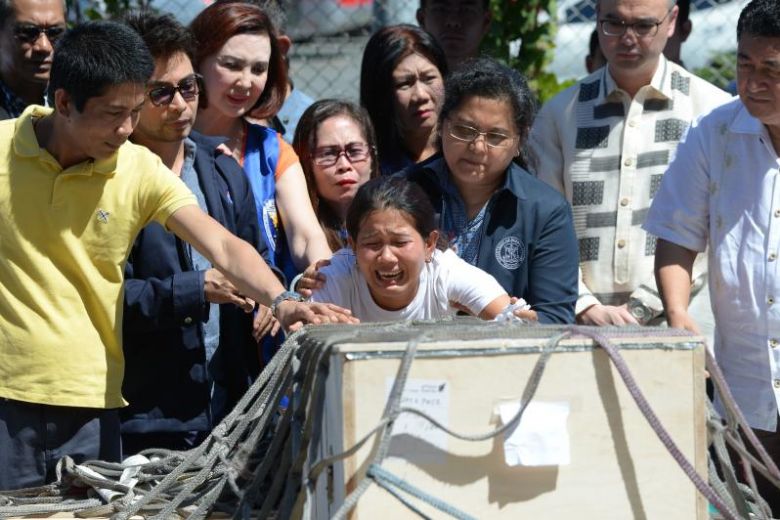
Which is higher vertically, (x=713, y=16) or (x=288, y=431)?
(x=713, y=16)

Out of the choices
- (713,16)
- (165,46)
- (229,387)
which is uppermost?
(713,16)

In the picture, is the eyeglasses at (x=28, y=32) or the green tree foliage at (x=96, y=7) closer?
the eyeglasses at (x=28, y=32)

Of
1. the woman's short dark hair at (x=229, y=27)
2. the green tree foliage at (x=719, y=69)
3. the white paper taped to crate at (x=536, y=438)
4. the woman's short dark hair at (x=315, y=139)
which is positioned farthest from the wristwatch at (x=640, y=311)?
the green tree foliage at (x=719, y=69)

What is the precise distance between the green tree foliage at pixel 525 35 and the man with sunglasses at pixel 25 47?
2.39 metres

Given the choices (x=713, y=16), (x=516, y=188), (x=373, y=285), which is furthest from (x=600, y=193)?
(x=713, y=16)

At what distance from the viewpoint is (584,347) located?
234 centimetres

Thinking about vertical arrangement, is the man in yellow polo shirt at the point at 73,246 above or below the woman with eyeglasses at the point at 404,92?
below

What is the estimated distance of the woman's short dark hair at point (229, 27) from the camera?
13.0ft

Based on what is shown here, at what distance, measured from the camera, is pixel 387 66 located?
424 centimetres

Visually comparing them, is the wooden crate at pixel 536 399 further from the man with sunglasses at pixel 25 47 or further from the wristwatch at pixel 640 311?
the man with sunglasses at pixel 25 47

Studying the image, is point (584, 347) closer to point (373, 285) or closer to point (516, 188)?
point (373, 285)

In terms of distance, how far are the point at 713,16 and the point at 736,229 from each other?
5.23 m

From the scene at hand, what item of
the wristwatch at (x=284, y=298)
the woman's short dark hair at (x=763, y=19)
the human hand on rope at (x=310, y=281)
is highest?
the woman's short dark hair at (x=763, y=19)

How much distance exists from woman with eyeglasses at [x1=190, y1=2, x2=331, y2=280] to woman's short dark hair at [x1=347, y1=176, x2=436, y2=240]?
1.49 ft
